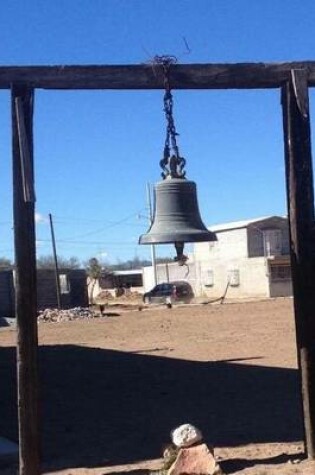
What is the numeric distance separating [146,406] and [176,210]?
233 inches

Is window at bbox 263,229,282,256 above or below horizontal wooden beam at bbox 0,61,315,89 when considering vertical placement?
above

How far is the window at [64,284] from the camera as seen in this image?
5576 cm

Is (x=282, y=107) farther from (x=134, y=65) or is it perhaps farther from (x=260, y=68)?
(x=134, y=65)

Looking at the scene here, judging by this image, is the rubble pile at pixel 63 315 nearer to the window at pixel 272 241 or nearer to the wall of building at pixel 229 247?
the wall of building at pixel 229 247

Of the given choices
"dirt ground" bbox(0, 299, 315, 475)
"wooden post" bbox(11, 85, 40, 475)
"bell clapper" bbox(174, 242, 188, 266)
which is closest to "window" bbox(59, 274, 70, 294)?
"dirt ground" bbox(0, 299, 315, 475)

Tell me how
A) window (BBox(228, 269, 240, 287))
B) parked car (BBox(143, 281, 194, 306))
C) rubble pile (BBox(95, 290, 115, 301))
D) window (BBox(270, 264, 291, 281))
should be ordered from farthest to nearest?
rubble pile (BBox(95, 290, 115, 301)) → window (BBox(228, 269, 240, 287)) → window (BBox(270, 264, 291, 281)) → parked car (BBox(143, 281, 194, 306))

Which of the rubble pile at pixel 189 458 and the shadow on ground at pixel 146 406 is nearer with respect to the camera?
the rubble pile at pixel 189 458

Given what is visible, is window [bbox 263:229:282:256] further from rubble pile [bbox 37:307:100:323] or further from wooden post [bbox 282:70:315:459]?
wooden post [bbox 282:70:315:459]

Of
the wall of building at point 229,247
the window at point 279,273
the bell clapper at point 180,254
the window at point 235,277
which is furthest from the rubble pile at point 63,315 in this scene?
the bell clapper at point 180,254

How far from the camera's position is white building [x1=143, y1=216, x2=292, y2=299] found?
62.4m

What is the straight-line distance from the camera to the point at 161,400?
1252 centimetres

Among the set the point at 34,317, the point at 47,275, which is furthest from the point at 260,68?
the point at 47,275

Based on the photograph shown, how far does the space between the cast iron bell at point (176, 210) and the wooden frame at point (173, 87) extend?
33.6 inches

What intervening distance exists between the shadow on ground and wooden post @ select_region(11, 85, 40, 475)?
66.2 inches
